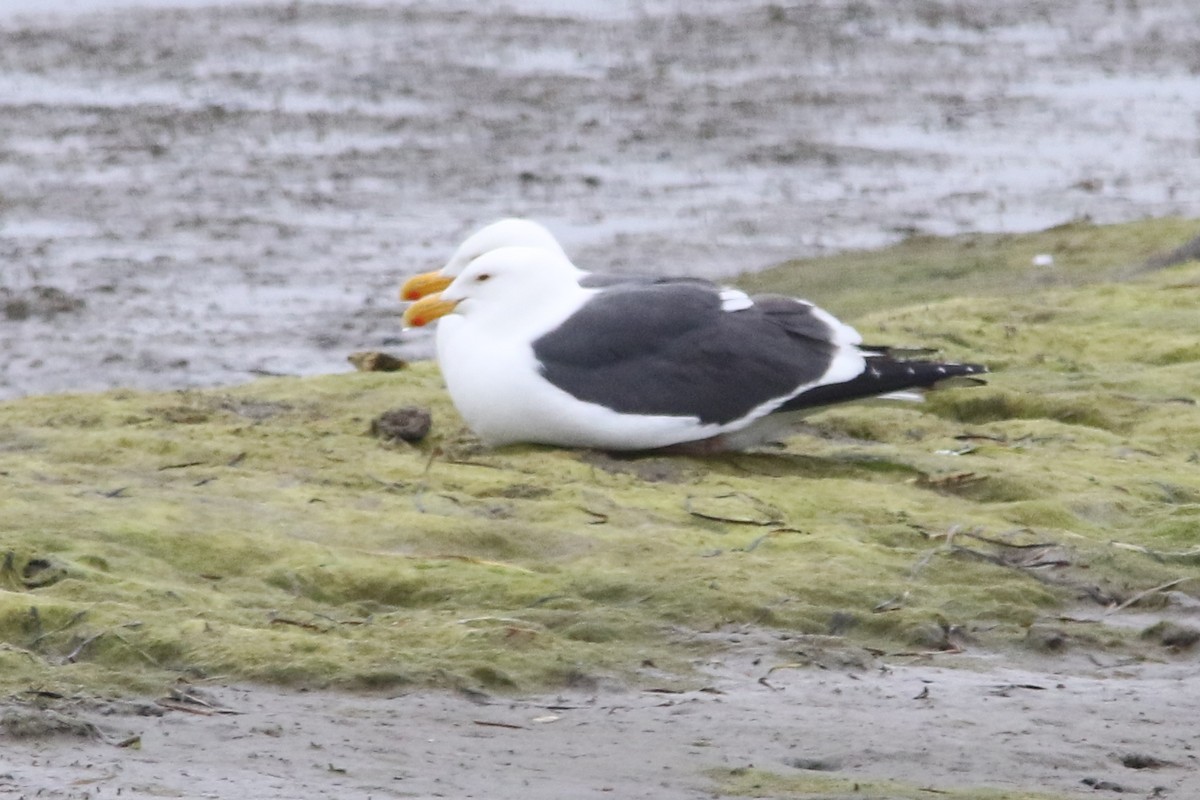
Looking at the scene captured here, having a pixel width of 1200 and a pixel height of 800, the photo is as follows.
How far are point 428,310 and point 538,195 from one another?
8.00 metres

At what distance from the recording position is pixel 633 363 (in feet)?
23.7

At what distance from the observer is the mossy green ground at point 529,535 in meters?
5.18

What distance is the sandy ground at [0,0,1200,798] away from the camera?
4.65 m

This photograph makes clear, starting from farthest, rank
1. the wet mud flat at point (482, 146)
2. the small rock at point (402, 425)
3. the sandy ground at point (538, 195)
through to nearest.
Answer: the wet mud flat at point (482, 146), the small rock at point (402, 425), the sandy ground at point (538, 195)

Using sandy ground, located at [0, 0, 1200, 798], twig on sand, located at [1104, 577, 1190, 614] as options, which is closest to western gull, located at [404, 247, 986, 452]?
twig on sand, located at [1104, 577, 1190, 614]

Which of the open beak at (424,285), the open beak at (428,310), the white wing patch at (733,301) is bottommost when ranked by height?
the open beak at (424,285)

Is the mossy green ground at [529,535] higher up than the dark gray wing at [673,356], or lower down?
lower down

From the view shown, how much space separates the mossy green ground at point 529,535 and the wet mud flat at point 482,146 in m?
3.72

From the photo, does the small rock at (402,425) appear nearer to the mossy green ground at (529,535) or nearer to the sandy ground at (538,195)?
the mossy green ground at (529,535)

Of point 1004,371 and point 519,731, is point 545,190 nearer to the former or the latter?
point 1004,371

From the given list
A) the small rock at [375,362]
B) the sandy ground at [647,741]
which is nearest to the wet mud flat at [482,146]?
the small rock at [375,362]

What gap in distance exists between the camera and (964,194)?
52.3ft

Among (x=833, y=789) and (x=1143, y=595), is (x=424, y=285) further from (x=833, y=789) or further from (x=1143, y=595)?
(x=833, y=789)

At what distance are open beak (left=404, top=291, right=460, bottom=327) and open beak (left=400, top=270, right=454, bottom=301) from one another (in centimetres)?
80
